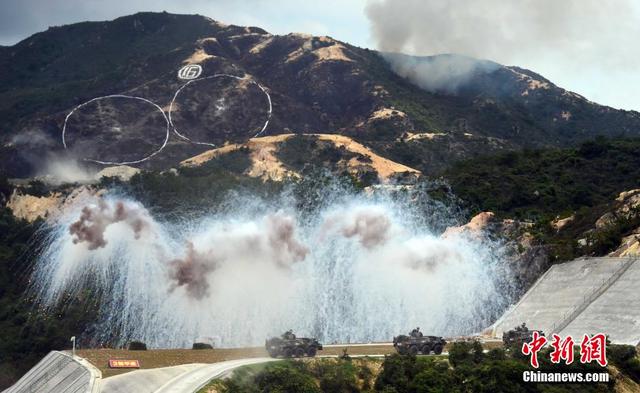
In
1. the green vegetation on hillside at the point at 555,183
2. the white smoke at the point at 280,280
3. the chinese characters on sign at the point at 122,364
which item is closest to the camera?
the chinese characters on sign at the point at 122,364

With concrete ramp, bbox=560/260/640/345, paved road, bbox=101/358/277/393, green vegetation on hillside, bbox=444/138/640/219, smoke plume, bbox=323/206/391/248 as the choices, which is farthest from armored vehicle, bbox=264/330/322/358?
green vegetation on hillside, bbox=444/138/640/219

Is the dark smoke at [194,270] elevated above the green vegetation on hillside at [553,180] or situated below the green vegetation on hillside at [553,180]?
below

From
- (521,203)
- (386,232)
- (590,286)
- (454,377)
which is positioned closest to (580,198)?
(521,203)

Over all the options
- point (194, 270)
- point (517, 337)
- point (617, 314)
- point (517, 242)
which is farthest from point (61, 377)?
point (517, 242)

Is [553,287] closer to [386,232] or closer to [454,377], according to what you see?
[386,232]

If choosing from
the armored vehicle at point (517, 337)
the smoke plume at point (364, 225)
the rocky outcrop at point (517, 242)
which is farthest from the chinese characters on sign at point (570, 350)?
the smoke plume at point (364, 225)

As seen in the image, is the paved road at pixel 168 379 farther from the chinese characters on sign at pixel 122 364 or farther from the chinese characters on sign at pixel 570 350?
the chinese characters on sign at pixel 570 350
